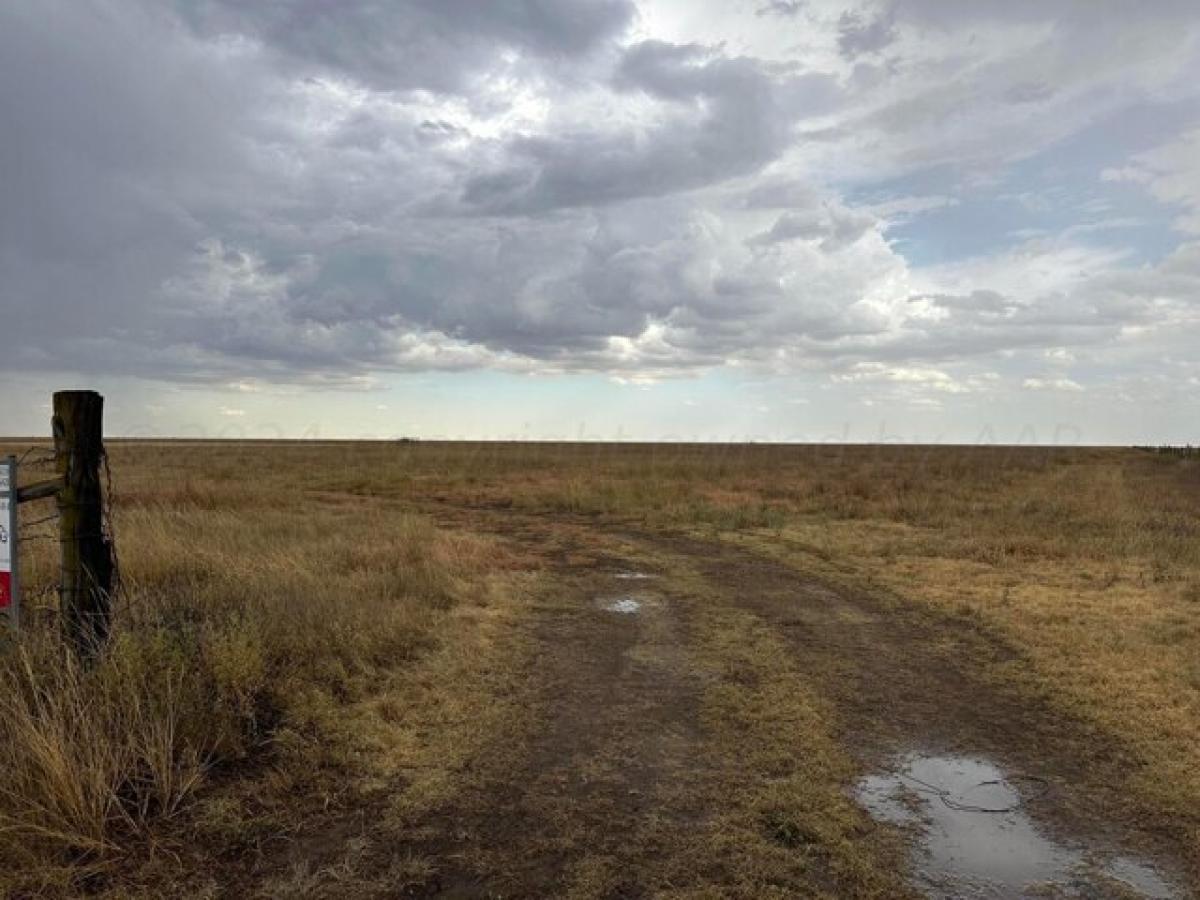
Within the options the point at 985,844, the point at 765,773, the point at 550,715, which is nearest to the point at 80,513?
the point at 550,715

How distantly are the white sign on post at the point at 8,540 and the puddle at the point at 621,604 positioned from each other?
6404 mm

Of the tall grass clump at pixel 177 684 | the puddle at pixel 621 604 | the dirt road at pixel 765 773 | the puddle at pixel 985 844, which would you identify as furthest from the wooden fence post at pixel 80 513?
the puddle at pixel 621 604

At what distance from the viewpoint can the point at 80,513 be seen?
5789mm

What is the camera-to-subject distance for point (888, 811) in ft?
16.3

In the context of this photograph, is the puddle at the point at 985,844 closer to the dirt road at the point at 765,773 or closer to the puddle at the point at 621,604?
the dirt road at the point at 765,773

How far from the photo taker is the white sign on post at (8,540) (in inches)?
218

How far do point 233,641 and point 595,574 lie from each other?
7.49 m

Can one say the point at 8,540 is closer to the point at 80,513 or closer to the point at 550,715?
the point at 80,513

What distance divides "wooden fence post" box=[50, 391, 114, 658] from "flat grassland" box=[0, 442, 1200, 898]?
23 centimetres

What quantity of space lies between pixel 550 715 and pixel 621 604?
14.7 feet

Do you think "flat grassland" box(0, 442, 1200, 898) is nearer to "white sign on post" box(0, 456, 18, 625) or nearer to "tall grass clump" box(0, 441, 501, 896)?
"tall grass clump" box(0, 441, 501, 896)

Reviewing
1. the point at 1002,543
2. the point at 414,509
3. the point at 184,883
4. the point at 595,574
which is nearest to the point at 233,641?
the point at 184,883

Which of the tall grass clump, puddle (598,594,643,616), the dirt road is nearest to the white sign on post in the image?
the tall grass clump

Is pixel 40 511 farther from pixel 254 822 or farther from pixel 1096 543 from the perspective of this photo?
pixel 1096 543
